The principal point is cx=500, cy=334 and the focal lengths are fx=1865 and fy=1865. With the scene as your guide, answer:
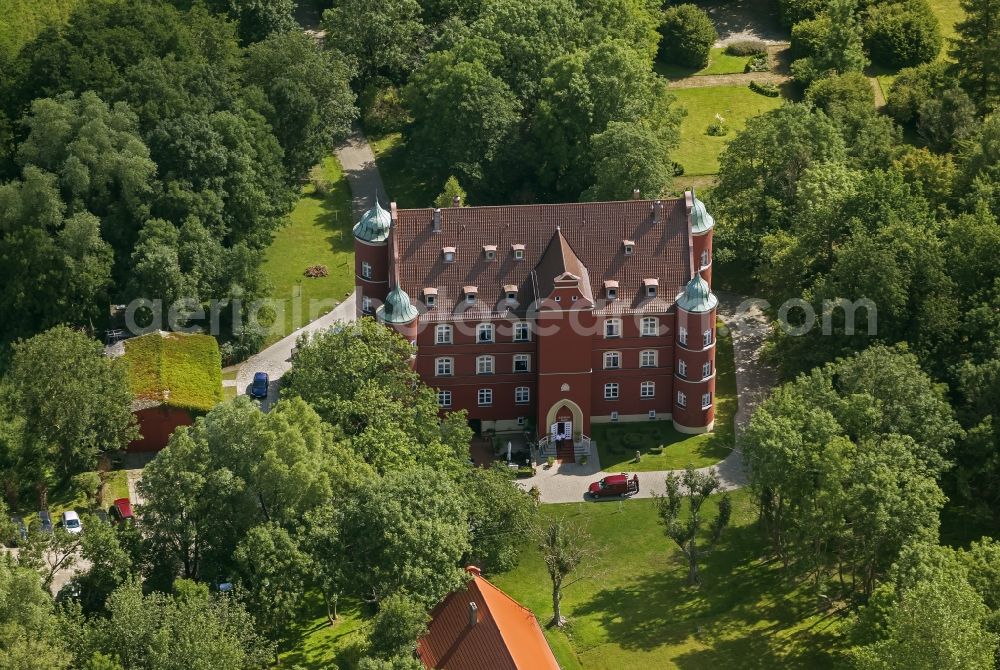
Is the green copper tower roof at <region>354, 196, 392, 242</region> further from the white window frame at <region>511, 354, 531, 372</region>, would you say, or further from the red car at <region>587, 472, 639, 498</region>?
the red car at <region>587, 472, 639, 498</region>

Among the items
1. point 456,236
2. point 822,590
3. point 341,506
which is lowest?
point 822,590

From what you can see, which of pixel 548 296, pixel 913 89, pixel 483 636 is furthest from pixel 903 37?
pixel 483 636

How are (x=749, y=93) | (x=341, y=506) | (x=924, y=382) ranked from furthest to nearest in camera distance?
(x=749, y=93)
(x=924, y=382)
(x=341, y=506)

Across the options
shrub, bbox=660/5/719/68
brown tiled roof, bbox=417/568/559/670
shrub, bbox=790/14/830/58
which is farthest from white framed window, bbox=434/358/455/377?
shrub, bbox=790/14/830/58

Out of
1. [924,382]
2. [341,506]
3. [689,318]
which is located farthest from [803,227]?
[341,506]

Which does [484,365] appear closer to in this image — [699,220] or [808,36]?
[699,220]

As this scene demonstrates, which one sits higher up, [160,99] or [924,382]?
[160,99]

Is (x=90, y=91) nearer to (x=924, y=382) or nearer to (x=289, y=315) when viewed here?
(x=289, y=315)
